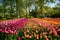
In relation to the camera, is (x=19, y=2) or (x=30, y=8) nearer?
(x=19, y=2)

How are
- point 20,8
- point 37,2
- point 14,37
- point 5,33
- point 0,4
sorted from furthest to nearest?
1. point 0,4
2. point 37,2
3. point 20,8
4. point 5,33
5. point 14,37

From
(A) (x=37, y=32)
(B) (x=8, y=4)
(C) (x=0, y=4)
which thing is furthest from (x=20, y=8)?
(A) (x=37, y=32)

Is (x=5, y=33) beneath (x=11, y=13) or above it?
above

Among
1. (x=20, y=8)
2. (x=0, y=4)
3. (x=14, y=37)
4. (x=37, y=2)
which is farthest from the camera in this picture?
(x=0, y=4)

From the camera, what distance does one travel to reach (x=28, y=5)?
26922 mm

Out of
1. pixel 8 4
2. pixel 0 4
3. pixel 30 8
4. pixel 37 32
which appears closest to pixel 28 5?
pixel 30 8

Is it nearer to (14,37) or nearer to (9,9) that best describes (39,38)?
(14,37)

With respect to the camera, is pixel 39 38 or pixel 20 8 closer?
pixel 39 38

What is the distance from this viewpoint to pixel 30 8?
27672 millimetres

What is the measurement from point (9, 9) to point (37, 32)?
22.1 m

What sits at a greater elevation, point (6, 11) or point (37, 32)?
point (37, 32)

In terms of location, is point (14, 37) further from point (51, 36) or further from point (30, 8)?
point (30, 8)

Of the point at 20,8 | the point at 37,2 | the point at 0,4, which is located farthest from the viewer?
the point at 0,4

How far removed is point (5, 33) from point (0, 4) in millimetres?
25086
